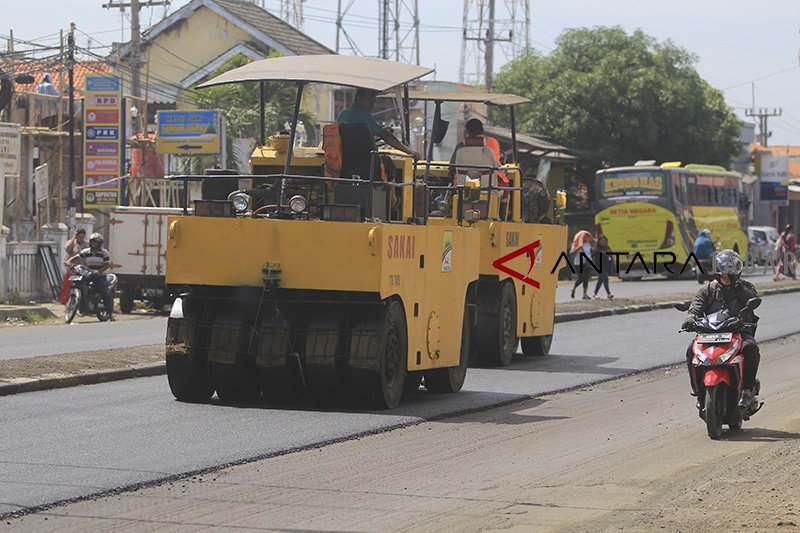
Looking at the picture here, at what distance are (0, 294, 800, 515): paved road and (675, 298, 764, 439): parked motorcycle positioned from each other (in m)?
2.41

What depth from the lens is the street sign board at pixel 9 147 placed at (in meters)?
32.2

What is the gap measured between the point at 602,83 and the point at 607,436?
49490 mm

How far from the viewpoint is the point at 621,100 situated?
60312 mm

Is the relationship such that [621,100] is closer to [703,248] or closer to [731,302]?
[703,248]

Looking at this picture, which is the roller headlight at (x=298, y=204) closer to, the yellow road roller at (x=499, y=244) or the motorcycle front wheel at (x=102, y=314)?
the yellow road roller at (x=499, y=244)

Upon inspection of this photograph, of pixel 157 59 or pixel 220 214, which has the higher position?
pixel 157 59

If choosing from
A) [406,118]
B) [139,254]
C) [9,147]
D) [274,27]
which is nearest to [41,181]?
[9,147]

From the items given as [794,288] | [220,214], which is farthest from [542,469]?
[794,288]

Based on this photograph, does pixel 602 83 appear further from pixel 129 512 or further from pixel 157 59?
pixel 129 512

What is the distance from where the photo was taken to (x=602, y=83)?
60344mm

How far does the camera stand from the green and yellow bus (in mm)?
50344

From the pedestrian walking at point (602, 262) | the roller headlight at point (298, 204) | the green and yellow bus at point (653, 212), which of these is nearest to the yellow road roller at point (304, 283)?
the roller headlight at point (298, 204)

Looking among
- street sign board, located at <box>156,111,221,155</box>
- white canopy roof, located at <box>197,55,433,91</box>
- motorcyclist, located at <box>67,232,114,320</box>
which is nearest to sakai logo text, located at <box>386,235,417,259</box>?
white canopy roof, located at <box>197,55,433,91</box>

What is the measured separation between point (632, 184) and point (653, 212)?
130 centimetres
